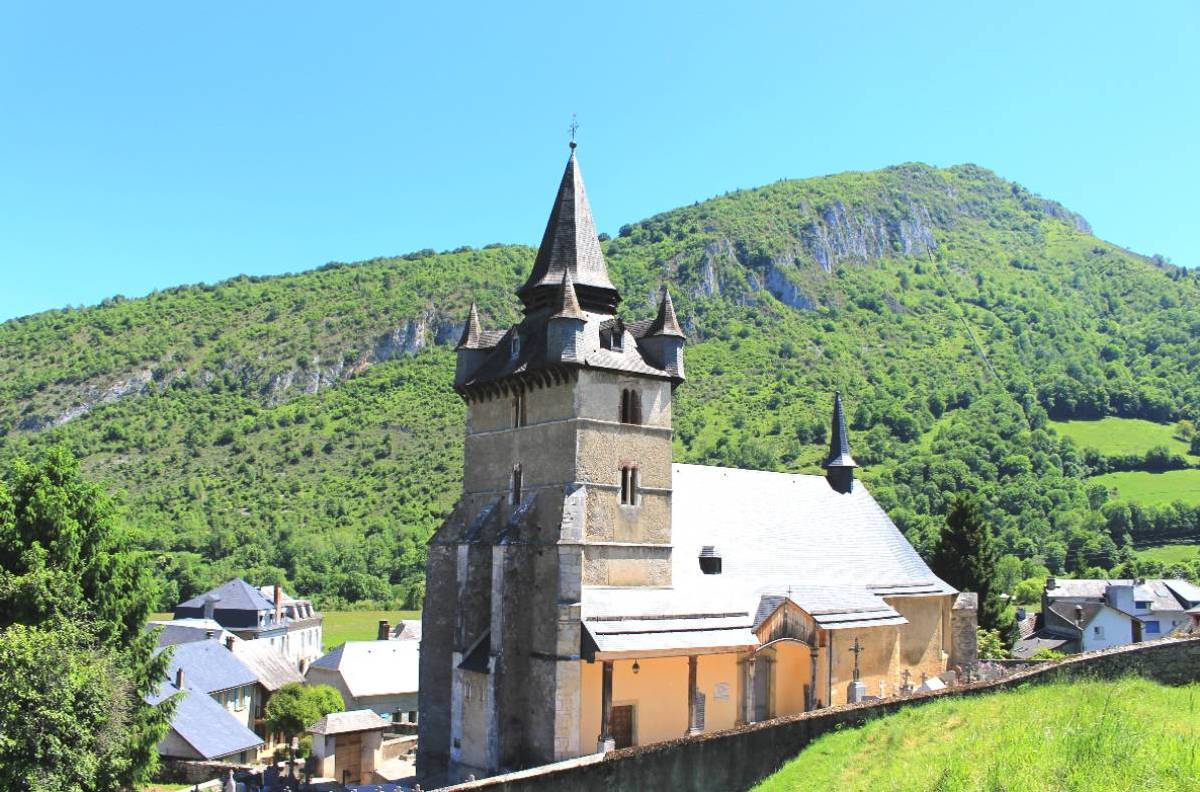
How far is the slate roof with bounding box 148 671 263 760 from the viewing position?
37469mm

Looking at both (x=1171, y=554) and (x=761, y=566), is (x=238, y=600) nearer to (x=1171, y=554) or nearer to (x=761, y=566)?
(x=761, y=566)

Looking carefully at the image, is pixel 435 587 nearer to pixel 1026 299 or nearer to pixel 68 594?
pixel 68 594

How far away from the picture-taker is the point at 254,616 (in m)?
71.8

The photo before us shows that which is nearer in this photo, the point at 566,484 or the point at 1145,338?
the point at 566,484

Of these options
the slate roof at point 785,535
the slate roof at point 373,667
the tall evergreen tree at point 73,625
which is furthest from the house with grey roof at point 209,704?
the slate roof at point 785,535

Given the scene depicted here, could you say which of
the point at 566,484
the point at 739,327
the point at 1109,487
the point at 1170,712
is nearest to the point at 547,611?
the point at 566,484

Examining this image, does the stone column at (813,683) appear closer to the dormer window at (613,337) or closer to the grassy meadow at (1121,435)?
the dormer window at (613,337)

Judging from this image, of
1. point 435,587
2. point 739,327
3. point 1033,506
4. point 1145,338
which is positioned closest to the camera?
point 435,587

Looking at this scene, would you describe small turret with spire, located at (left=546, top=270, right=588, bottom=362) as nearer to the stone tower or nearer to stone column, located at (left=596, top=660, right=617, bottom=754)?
the stone tower

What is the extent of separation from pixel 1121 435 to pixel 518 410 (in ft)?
419

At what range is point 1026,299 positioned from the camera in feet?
590

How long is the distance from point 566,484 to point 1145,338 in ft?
563

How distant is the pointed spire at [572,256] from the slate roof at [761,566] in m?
6.72

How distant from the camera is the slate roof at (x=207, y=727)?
3747 cm
